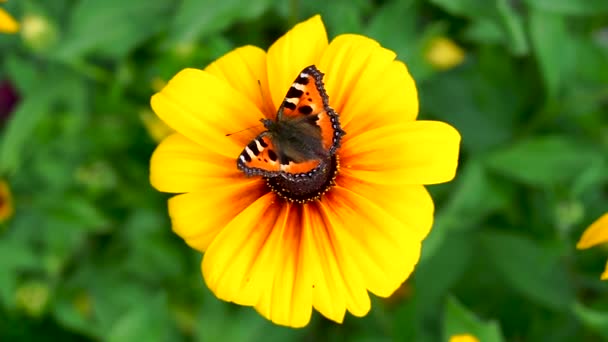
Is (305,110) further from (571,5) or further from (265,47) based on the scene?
(265,47)

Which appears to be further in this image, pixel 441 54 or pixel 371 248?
pixel 441 54

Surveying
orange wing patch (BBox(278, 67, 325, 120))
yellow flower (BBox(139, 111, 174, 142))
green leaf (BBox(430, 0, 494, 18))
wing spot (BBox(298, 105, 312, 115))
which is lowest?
yellow flower (BBox(139, 111, 174, 142))

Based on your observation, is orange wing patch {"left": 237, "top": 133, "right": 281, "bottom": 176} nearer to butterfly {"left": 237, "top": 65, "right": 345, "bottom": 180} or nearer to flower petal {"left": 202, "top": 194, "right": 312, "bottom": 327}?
butterfly {"left": 237, "top": 65, "right": 345, "bottom": 180}

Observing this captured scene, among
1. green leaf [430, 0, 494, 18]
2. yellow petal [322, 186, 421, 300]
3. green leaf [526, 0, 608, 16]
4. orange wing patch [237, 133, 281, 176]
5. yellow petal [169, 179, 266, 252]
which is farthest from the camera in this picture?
green leaf [526, 0, 608, 16]

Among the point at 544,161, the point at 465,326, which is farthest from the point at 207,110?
the point at 544,161

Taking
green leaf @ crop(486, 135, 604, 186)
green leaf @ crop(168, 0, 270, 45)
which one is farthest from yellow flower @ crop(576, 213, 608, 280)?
green leaf @ crop(168, 0, 270, 45)

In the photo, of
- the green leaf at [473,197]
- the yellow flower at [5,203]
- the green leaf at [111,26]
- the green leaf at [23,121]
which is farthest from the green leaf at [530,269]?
the yellow flower at [5,203]

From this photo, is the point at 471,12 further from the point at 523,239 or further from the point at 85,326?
the point at 85,326
